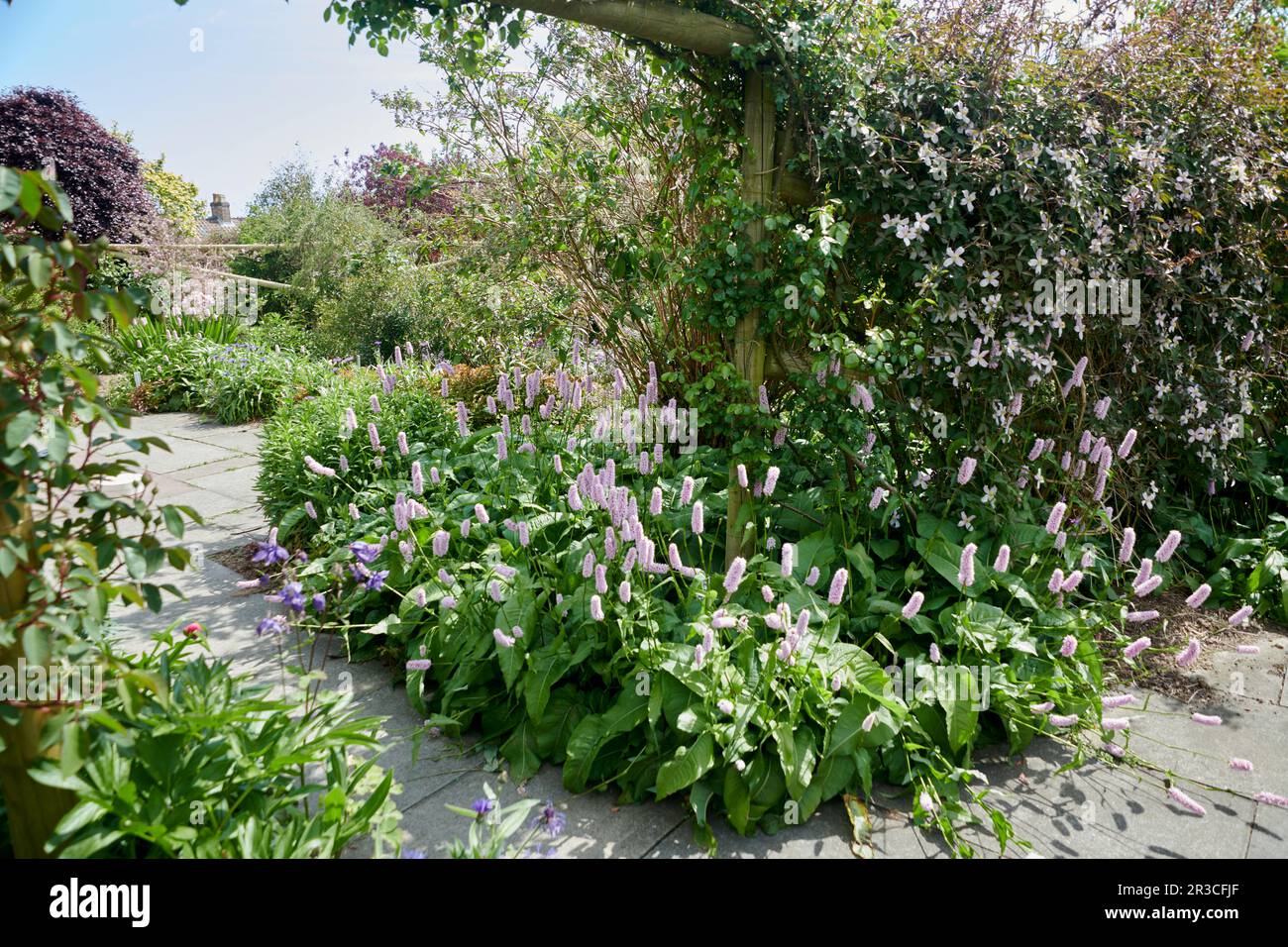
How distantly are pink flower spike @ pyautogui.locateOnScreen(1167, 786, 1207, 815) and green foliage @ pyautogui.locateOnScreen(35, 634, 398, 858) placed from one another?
2138 millimetres

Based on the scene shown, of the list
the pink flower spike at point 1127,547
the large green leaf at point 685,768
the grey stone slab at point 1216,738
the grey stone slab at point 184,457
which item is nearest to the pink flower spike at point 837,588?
the large green leaf at point 685,768

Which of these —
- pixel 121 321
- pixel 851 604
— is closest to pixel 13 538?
pixel 121 321

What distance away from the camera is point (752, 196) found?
3279mm

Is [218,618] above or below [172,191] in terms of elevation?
below

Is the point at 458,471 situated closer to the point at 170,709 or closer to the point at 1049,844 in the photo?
the point at 170,709

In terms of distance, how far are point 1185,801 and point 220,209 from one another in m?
29.8

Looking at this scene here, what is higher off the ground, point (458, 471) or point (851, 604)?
point (458, 471)

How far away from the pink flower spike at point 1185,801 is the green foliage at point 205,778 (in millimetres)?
2138

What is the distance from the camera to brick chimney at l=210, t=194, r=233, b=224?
25852mm
